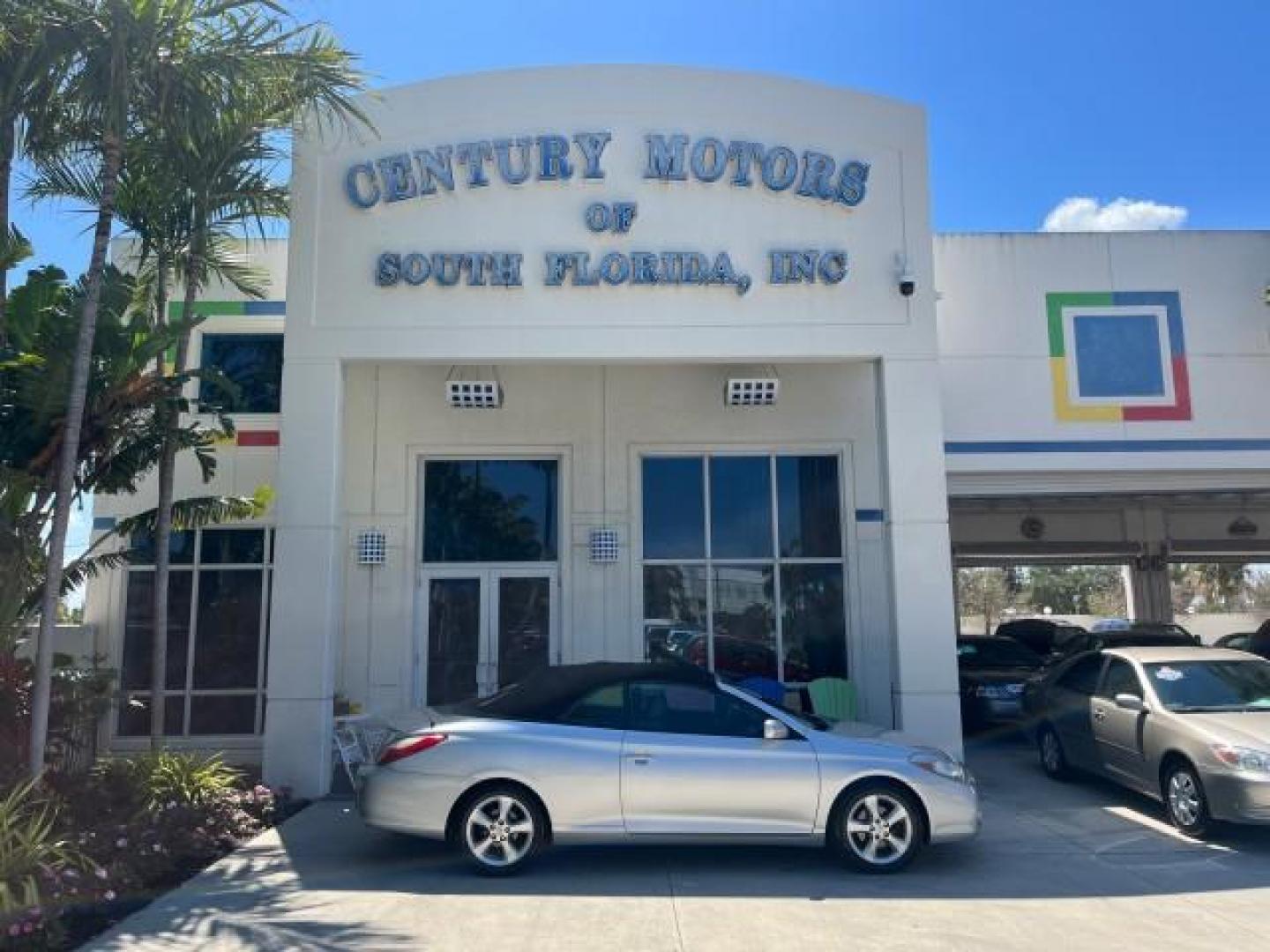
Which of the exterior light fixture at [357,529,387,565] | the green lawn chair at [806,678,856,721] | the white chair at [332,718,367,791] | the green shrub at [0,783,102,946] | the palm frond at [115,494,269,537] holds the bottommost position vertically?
the green shrub at [0,783,102,946]

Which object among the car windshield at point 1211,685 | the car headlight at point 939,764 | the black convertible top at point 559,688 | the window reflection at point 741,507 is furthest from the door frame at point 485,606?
the car windshield at point 1211,685

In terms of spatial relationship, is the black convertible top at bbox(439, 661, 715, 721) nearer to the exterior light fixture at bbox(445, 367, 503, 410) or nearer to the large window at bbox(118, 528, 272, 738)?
the exterior light fixture at bbox(445, 367, 503, 410)

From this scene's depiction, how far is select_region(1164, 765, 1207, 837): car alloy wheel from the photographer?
8.34 meters

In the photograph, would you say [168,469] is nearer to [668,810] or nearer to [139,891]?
[139,891]

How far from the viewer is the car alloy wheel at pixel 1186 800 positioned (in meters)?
8.34

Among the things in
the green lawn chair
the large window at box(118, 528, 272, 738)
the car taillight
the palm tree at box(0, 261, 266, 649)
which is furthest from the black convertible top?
the large window at box(118, 528, 272, 738)

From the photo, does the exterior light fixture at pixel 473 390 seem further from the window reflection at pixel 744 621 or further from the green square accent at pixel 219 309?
the window reflection at pixel 744 621

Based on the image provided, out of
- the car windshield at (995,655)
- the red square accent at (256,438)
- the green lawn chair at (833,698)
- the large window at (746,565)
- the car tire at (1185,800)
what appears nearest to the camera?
the car tire at (1185,800)

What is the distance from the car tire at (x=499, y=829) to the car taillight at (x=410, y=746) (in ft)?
1.52

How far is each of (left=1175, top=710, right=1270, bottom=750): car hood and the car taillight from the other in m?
6.11

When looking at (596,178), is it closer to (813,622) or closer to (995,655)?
(813,622)

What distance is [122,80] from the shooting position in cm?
802

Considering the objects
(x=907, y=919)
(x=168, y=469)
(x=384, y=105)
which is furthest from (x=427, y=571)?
(x=907, y=919)

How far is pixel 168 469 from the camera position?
405 inches
